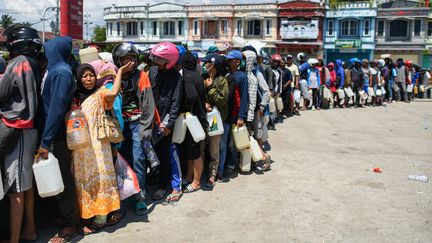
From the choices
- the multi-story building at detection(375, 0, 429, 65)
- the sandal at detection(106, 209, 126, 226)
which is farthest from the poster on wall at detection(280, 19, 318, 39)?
the sandal at detection(106, 209, 126, 226)

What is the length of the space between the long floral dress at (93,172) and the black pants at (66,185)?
65 millimetres

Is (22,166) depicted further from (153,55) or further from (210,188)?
(210,188)

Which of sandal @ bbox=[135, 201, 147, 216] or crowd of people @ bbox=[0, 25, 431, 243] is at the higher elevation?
crowd of people @ bbox=[0, 25, 431, 243]

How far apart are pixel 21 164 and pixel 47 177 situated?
26cm

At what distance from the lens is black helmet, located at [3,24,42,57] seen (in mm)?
3547

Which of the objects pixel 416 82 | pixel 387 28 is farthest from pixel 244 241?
pixel 387 28

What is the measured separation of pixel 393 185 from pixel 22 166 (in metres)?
4.72

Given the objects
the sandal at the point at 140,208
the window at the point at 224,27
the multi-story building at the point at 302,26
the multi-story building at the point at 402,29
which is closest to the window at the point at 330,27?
the multi-story building at the point at 302,26

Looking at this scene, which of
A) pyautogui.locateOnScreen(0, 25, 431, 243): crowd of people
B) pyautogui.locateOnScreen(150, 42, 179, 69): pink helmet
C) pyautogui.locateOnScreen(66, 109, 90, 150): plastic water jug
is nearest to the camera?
pyautogui.locateOnScreen(0, 25, 431, 243): crowd of people

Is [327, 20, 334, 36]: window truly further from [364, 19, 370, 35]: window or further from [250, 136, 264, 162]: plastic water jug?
[250, 136, 264, 162]: plastic water jug

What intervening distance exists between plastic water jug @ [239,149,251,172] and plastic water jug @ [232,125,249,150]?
220 millimetres

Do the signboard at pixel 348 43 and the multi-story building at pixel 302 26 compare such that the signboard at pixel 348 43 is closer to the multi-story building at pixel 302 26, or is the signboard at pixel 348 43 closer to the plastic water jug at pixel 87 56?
the multi-story building at pixel 302 26

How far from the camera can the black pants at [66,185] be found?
380cm

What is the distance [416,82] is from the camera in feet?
56.3
